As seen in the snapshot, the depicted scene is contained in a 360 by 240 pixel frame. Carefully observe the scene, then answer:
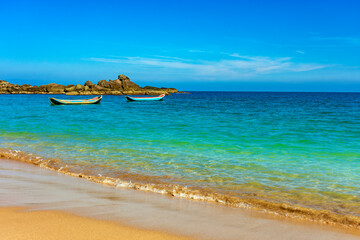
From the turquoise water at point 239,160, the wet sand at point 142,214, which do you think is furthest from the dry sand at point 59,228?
the turquoise water at point 239,160

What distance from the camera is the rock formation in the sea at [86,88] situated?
144500 mm

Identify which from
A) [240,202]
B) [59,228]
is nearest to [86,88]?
[240,202]

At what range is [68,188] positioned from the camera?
644cm

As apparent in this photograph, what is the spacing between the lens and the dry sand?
3781 millimetres

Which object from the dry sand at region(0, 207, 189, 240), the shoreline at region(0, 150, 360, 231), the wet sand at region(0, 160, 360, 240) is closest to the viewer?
the dry sand at region(0, 207, 189, 240)

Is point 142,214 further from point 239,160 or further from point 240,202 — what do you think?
point 239,160

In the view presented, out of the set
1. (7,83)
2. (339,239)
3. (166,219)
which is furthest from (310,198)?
(7,83)

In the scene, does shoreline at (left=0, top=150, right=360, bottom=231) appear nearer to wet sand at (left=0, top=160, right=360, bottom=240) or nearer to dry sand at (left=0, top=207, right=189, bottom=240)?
wet sand at (left=0, top=160, right=360, bottom=240)

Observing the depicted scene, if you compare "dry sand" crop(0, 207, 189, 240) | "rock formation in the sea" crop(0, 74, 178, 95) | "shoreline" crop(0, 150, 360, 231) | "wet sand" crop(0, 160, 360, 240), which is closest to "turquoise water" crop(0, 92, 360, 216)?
"shoreline" crop(0, 150, 360, 231)

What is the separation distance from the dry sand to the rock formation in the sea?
140 m

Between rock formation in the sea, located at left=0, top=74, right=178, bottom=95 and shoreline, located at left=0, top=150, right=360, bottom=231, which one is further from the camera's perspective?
rock formation in the sea, located at left=0, top=74, right=178, bottom=95

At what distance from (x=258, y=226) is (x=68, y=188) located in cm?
405

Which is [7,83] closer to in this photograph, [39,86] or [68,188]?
[39,86]

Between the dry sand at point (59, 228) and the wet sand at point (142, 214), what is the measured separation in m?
0.01
